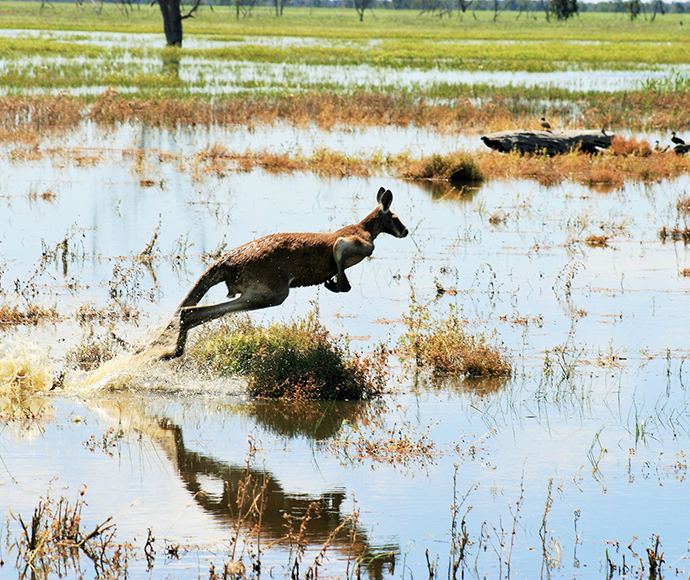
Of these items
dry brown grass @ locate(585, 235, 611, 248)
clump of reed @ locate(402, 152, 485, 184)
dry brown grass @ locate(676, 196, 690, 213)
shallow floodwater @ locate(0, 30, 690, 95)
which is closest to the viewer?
dry brown grass @ locate(585, 235, 611, 248)

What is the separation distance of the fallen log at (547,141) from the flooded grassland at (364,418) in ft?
22.0

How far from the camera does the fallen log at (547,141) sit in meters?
23.6

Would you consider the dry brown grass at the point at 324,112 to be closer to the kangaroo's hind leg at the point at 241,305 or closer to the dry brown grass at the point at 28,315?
the dry brown grass at the point at 28,315

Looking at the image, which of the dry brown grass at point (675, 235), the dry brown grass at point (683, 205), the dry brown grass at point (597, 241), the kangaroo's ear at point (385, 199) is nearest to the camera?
the kangaroo's ear at point (385, 199)

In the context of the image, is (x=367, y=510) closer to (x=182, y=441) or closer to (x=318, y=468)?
(x=318, y=468)

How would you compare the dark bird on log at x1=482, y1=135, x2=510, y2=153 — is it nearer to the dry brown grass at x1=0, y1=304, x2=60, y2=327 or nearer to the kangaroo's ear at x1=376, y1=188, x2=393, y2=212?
the dry brown grass at x1=0, y1=304, x2=60, y2=327

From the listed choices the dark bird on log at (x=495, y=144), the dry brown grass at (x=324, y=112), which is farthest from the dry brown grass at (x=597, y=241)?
the dry brown grass at (x=324, y=112)

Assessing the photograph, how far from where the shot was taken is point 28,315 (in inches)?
400

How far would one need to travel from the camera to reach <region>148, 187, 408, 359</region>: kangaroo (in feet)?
26.9

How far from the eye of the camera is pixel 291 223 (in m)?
15.7

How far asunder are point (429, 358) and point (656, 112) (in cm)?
2573

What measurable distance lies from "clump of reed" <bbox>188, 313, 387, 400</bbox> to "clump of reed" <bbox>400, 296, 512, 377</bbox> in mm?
569

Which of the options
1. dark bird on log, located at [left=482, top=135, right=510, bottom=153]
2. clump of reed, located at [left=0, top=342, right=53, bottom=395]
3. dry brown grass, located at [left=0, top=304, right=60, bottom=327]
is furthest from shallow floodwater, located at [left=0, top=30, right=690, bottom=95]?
clump of reed, located at [left=0, top=342, right=53, bottom=395]

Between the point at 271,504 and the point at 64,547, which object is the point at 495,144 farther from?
the point at 64,547
